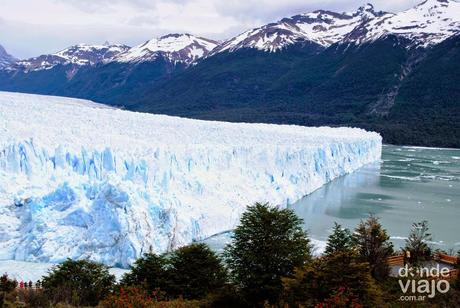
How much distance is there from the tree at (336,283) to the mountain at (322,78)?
44.2 meters

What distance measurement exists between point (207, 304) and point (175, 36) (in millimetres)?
149264

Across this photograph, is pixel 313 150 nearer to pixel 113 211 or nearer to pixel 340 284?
pixel 113 211

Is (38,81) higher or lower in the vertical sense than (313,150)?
higher

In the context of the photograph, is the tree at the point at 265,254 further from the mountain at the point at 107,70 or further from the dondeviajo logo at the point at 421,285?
the mountain at the point at 107,70

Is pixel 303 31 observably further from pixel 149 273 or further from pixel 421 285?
pixel 421 285

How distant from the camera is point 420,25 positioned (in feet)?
281

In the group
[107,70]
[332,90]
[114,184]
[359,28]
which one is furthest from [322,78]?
[114,184]

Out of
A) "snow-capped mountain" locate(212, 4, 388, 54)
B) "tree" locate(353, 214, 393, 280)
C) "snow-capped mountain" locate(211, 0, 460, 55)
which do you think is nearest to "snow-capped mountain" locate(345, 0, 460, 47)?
"snow-capped mountain" locate(211, 0, 460, 55)

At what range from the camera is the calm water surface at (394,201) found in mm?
15741

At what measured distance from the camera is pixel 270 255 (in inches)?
285

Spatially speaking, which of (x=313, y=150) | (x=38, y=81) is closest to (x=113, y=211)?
(x=313, y=150)

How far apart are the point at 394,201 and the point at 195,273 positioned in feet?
46.1

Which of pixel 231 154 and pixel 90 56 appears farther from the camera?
pixel 90 56

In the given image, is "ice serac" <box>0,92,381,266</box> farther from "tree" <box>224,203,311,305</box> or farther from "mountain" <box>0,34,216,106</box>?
"mountain" <box>0,34,216,106</box>
